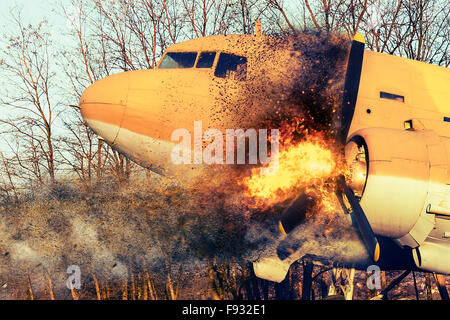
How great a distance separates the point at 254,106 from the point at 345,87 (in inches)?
69.2

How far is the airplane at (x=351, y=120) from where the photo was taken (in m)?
6.21

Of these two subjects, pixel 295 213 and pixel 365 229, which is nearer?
pixel 365 229

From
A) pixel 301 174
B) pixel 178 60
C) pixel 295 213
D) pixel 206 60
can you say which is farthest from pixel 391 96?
pixel 178 60

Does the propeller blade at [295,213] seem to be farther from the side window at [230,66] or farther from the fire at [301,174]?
the side window at [230,66]

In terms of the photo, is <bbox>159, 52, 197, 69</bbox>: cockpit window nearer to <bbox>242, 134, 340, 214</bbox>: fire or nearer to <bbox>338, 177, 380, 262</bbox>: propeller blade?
<bbox>242, 134, 340, 214</bbox>: fire

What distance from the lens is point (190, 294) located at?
54.7 feet

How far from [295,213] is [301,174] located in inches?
37.2

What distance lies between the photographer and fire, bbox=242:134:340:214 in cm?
699

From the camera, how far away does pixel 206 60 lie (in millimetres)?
7719

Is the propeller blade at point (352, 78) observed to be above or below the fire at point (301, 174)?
above

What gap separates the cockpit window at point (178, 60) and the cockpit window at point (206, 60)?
168 mm

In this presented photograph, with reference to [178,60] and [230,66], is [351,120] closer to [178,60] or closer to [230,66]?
[230,66]

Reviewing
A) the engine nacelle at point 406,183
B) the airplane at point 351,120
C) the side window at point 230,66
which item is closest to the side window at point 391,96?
the airplane at point 351,120

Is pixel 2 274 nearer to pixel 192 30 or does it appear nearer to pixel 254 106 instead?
pixel 254 106
